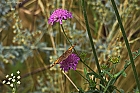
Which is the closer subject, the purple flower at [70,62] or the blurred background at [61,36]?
the purple flower at [70,62]

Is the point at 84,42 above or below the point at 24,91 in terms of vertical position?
above

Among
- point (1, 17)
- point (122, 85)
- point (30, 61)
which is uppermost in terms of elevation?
point (1, 17)

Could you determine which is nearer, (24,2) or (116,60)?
(116,60)

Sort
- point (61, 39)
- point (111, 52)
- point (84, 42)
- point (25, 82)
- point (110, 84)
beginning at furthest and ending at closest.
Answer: point (25, 82)
point (61, 39)
point (84, 42)
point (111, 52)
point (110, 84)

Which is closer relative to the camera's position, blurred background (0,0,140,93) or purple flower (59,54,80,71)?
purple flower (59,54,80,71)

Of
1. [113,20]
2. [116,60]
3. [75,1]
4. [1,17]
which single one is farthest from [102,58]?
[116,60]

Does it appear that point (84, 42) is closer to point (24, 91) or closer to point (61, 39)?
point (61, 39)

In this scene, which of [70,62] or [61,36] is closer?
[70,62]

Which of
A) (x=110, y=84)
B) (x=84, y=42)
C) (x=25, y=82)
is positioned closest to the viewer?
(x=110, y=84)
